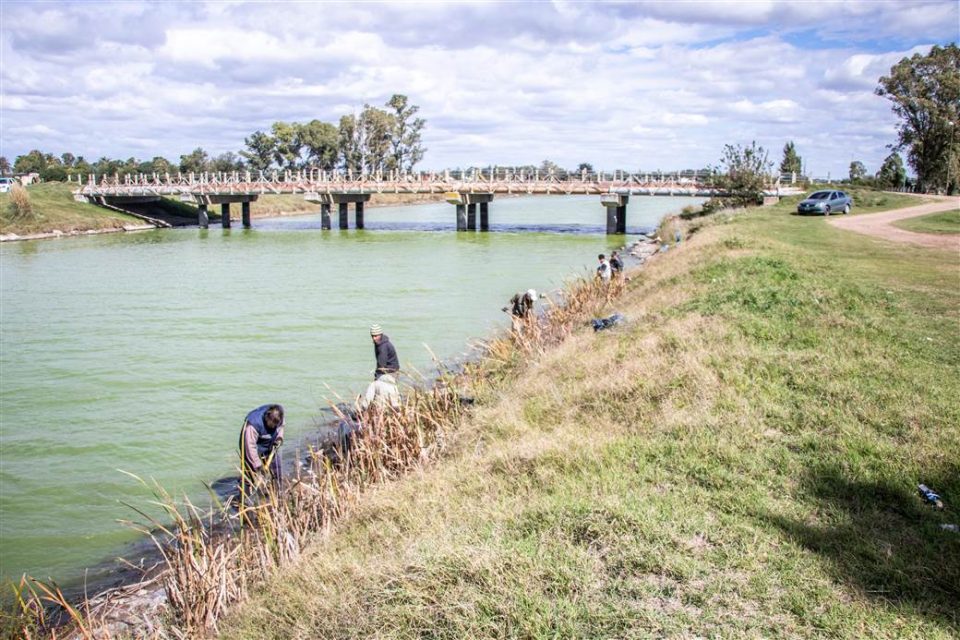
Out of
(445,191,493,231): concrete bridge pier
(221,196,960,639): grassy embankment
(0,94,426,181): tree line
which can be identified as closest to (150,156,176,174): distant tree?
(0,94,426,181): tree line

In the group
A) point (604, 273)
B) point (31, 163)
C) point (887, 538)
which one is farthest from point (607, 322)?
point (31, 163)

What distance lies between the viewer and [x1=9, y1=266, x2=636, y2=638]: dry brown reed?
6230 millimetres

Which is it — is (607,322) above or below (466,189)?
below

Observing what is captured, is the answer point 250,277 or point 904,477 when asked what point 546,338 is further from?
point 250,277

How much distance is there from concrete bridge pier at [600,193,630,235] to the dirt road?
19571 mm

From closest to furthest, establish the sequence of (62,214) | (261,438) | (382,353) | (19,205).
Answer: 1. (261,438)
2. (382,353)
3. (19,205)
4. (62,214)

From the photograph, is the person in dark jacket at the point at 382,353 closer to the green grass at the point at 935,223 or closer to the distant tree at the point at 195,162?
the green grass at the point at 935,223

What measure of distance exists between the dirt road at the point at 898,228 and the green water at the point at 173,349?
12230 mm

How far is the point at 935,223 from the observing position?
3294cm

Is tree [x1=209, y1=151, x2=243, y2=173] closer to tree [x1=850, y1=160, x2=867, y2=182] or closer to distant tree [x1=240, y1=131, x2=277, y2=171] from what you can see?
distant tree [x1=240, y1=131, x2=277, y2=171]

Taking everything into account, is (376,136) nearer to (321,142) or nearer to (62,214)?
(321,142)

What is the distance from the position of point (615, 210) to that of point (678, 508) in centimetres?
5255

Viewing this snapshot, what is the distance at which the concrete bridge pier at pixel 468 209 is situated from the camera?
206ft

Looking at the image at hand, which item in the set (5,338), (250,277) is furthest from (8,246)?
(5,338)
